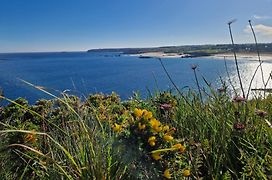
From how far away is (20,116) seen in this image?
4.14 m

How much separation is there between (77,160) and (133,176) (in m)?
0.39

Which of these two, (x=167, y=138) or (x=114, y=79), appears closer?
(x=167, y=138)

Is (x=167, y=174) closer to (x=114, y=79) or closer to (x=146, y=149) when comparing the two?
(x=146, y=149)

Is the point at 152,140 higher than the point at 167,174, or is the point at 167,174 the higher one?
the point at 152,140

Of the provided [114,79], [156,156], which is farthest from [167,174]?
[114,79]

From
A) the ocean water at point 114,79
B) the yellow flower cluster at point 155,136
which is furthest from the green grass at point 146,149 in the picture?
the ocean water at point 114,79

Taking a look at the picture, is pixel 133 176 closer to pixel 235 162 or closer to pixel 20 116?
pixel 235 162

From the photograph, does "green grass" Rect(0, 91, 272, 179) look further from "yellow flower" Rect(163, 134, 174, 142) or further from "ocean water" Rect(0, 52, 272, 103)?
"ocean water" Rect(0, 52, 272, 103)

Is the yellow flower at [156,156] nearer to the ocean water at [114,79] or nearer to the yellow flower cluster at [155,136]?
the yellow flower cluster at [155,136]

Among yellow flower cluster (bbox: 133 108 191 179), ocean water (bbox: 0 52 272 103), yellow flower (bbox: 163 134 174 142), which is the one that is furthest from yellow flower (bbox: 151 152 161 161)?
ocean water (bbox: 0 52 272 103)

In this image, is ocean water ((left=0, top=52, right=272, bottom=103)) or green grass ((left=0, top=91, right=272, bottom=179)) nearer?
green grass ((left=0, top=91, right=272, bottom=179))

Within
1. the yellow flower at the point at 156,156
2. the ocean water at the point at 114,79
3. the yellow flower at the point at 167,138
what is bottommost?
the ocean water at the point at 114,79

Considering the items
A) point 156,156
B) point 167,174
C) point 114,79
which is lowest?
point 114,79

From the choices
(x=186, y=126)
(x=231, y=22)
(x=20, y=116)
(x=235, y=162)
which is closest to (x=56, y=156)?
(x=186, y=126)
